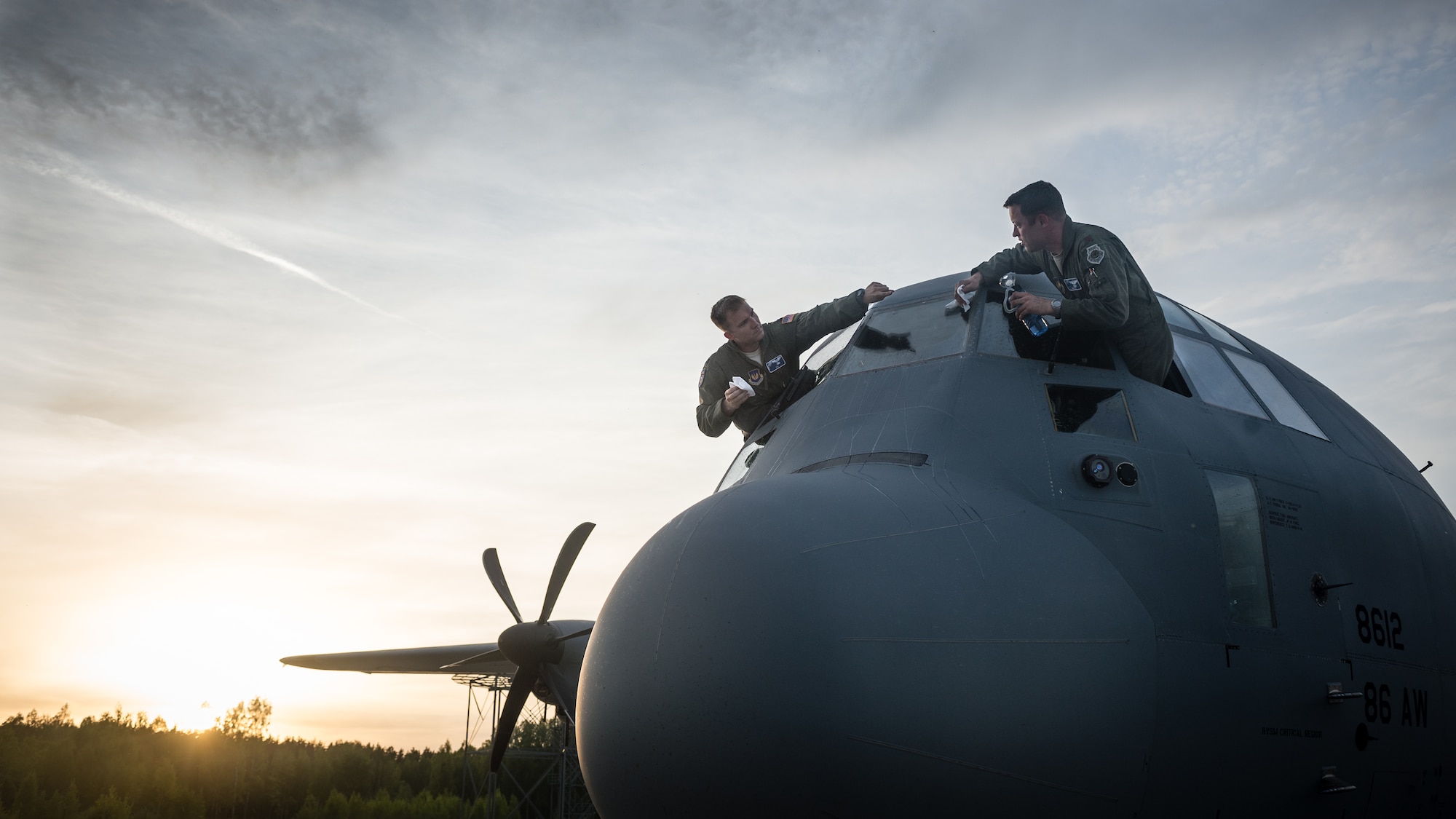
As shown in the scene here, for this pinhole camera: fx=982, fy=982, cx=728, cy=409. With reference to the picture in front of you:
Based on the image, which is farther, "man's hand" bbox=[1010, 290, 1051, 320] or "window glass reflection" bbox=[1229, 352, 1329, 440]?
"window glass reflection" bbox=[1229, 352, 1329, 440]

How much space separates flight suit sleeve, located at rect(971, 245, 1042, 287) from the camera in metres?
6.85

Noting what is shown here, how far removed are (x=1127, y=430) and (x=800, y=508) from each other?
7.78 feet

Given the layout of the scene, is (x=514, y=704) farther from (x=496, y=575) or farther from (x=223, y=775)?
(x=223, y=775)

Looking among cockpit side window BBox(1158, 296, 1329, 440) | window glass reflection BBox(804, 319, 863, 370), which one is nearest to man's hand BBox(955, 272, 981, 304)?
window glass reflection BBox(804, 319, 863, 370)

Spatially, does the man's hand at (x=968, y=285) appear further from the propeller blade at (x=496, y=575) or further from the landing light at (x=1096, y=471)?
the propeller blade at (x=496, y=575)

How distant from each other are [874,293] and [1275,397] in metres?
2.98

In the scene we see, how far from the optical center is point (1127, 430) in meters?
5.60

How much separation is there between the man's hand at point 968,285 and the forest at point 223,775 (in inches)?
1034

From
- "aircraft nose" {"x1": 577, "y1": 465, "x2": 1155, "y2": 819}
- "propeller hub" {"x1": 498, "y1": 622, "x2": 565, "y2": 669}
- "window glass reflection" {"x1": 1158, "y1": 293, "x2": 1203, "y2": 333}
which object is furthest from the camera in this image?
"propeller hub" {"x1": 498, "y1": 622, "x2": 565, "y2": 669}

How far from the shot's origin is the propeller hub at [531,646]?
10.7m

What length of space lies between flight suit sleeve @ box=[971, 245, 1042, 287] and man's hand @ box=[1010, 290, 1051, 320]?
0.72 metres

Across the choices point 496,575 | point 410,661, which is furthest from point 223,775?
point 496,575

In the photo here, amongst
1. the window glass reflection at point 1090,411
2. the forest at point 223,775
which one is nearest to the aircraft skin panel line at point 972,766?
the window glass reflection at point 1090,411

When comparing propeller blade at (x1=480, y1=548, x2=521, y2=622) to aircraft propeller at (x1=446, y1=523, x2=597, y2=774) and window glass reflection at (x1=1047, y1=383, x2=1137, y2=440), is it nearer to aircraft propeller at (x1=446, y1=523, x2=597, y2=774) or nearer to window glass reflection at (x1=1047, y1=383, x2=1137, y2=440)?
aircraft propeller at (x1=446, y1=523, x2=597, y2=774)
